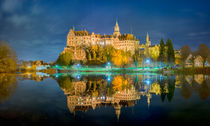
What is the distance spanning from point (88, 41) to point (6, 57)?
237ft

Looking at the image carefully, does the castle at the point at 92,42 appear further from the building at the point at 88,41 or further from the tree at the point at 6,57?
the tree at the point at 6,57

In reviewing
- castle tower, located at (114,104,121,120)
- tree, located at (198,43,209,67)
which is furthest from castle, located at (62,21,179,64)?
castle tower, located at (114,104,121,120)

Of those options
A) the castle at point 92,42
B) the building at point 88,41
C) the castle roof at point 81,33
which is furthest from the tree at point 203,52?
the castle roof at point 81,33

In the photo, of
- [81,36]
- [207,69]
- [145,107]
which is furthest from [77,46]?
[145,107]

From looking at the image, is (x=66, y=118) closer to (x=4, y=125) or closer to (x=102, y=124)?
(x=102, y=124)

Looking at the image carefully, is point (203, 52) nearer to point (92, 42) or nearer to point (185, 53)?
point (185, 53)

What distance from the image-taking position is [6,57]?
54250mm

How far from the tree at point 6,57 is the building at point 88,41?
53.4 metres

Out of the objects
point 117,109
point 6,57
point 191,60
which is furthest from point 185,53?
point 6,57

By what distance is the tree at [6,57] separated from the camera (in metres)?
53.3

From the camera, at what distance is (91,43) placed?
122 m

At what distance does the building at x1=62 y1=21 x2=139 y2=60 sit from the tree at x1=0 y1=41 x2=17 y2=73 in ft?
175

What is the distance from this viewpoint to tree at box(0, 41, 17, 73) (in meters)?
53.3

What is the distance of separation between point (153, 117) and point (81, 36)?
117m
